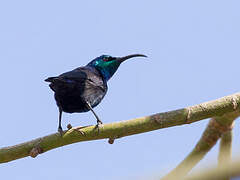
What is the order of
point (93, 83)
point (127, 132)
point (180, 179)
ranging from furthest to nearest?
point (93, 83) → point (127, 132) → point (180, 179)

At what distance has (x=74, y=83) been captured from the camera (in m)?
4.84

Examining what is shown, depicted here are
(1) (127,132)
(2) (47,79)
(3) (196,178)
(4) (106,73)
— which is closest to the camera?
(3) (196,178)

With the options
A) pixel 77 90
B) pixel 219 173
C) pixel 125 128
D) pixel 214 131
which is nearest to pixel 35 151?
pixel 125 128

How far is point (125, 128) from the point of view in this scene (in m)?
3.45

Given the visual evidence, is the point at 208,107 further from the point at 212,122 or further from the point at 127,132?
the point at 212,122

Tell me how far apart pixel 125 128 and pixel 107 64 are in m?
2.69

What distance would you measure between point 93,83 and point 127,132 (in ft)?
5.95

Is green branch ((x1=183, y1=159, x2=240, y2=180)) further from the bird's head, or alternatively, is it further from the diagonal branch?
the bird's head

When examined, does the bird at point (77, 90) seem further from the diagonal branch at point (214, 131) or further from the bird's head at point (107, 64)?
the diagonal branch at point (214, 131)

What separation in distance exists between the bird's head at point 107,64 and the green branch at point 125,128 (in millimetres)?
2426

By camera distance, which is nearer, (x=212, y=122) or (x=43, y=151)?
(x=43, y=151)

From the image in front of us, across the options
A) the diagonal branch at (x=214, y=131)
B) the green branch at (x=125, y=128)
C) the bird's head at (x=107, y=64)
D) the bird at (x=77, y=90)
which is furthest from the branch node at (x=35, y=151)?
the bird's head at (x=107, y=64)

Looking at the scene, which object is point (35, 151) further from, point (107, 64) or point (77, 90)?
point (107, 64)

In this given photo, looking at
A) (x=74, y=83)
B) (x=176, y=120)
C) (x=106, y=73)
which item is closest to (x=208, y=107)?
(x=176, y=120)
